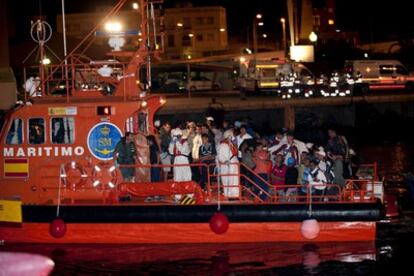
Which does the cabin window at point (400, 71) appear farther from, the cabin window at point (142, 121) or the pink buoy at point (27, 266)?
the pink buoy at point (27, 266)

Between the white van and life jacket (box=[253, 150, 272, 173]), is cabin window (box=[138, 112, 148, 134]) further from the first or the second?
the white van

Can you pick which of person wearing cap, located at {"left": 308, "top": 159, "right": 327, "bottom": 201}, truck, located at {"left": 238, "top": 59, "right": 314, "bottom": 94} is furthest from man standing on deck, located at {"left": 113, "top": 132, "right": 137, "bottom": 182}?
truck, located at {"left": 238, "top": 59, "right": 314, "bottom": 94}

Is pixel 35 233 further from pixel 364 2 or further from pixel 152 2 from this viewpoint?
pixel 364 2

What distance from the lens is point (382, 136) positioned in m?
33.4

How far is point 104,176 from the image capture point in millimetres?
12305

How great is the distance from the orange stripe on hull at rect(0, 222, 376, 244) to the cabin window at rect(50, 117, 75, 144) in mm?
1405

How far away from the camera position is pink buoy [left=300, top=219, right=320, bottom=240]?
11.5 meters

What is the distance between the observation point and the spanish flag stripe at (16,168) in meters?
12.3

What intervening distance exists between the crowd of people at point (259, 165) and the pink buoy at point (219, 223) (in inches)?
19.1

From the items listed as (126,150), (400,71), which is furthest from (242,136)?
(400,71)

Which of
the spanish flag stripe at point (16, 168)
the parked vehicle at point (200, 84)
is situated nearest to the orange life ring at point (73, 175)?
the spanish flag stripe at point (16, 168)

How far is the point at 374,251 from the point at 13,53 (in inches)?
1038

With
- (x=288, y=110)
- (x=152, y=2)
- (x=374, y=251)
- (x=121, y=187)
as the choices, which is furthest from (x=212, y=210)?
(x=288, y=110)

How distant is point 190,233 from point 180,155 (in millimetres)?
1780
